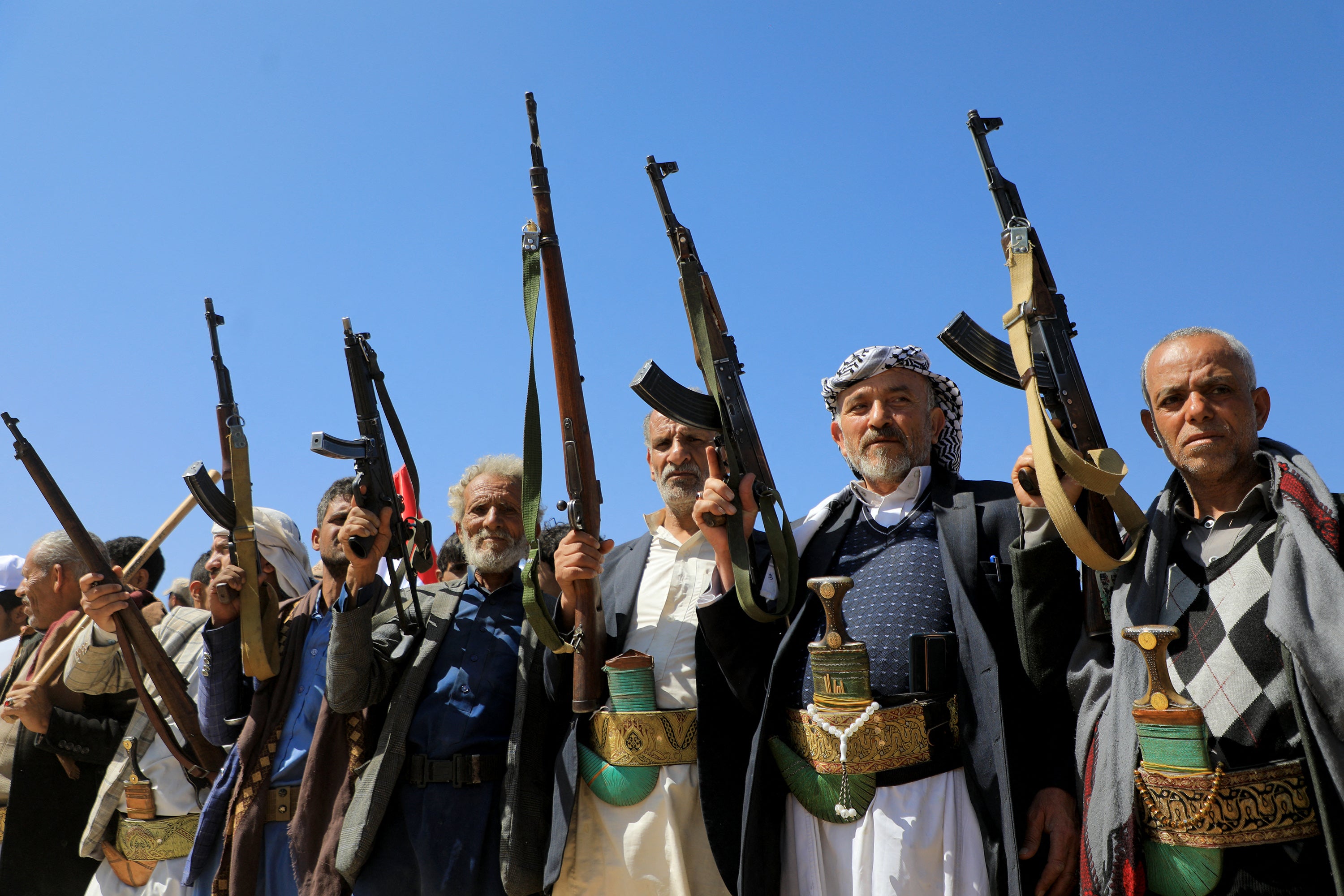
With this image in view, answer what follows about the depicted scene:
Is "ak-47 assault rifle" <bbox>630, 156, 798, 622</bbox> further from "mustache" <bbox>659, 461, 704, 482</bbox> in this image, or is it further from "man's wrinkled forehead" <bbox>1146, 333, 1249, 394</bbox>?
"man's wrinkled forehead" <bbox>1146, 333, 1249, 394</bbox>

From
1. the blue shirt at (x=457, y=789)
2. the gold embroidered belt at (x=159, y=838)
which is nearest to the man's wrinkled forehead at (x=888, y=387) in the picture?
the blue shirt at (x=457, y=789)

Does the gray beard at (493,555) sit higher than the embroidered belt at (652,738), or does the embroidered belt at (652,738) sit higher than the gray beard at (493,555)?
the gray beard at (493,555)

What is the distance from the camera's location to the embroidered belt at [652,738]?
13.5 ft

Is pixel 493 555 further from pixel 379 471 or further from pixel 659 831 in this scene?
pixel 659 831

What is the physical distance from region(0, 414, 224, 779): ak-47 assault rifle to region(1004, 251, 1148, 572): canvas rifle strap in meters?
4.21

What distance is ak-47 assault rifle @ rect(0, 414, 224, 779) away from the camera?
17.3 feet

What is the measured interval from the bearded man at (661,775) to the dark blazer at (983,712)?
0.16 m

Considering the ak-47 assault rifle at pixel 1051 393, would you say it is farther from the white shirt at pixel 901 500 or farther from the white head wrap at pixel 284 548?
the white head wrap at pixel 284 548

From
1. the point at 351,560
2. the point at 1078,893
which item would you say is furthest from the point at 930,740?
the point at 351,560

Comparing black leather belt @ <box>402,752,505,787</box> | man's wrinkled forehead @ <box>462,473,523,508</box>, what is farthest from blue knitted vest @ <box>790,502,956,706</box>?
man's wrinkled forehead @ <box>462,473,523,508</box>

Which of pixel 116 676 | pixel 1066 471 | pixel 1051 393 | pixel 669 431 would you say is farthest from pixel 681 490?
pixel 116 676

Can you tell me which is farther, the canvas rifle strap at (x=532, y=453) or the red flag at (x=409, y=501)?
the red flag at (x=409, y=501)

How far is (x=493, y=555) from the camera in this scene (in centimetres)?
496

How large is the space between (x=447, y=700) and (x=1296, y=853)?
3.17 meters
